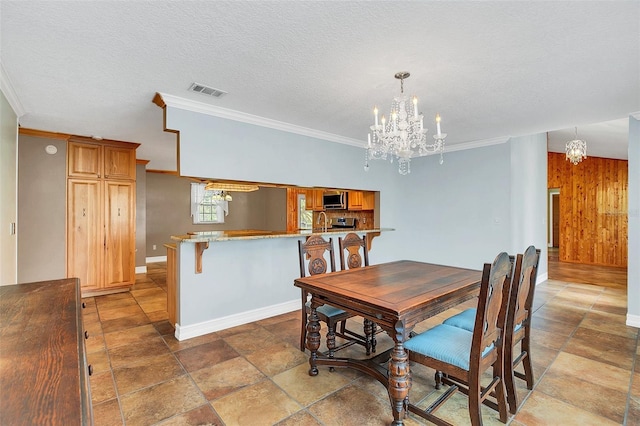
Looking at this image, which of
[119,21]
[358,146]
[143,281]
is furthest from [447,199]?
[143,281]

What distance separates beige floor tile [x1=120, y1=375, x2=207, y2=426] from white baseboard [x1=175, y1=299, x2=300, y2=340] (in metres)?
0.85

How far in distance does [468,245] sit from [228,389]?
13.9 feet

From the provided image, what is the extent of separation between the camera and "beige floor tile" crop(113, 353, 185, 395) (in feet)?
7.39

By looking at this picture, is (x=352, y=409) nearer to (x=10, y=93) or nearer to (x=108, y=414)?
(x=108, y=414)

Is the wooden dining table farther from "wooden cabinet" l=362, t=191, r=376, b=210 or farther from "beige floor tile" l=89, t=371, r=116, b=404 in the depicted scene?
"wooden cabinet" l=362, t=191, r=376, b=210

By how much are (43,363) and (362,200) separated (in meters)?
4.84

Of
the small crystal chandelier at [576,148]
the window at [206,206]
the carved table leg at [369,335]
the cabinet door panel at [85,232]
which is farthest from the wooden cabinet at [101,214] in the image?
the small crystal chandelier at [576,148]

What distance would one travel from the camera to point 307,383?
2262 millimetres

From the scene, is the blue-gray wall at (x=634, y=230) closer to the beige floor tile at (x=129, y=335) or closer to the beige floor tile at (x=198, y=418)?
the beige floor tile at (x=198, y=418)

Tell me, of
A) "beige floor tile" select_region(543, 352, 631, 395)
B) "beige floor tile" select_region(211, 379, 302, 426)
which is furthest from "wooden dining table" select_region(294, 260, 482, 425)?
"beige floor tile" select_region(543, 352, 631, 395)

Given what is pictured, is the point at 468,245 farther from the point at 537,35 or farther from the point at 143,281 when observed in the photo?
the point at 143,281

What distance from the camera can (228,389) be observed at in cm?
219

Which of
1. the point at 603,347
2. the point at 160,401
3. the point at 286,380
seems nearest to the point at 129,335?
the point at 160,401

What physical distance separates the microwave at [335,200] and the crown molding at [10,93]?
4484 millimetres
